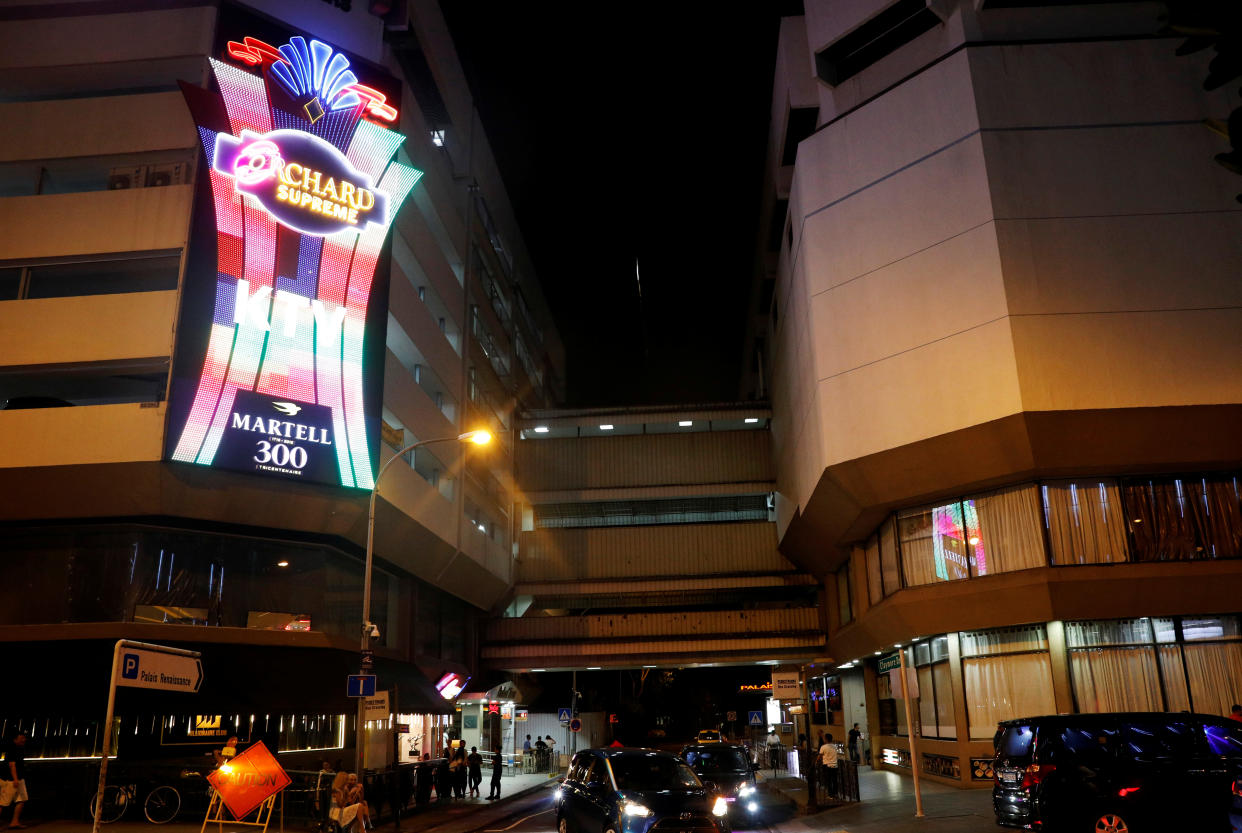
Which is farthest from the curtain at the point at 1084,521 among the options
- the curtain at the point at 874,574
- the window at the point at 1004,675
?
the curtain at the point at 874,574

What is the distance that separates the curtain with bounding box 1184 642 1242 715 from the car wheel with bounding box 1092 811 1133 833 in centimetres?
1378

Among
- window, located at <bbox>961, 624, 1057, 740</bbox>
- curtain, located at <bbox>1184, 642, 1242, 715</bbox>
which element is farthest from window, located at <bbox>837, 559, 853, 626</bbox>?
curtain, located at <bbox>1184, 642, 1242, 715</bbox>

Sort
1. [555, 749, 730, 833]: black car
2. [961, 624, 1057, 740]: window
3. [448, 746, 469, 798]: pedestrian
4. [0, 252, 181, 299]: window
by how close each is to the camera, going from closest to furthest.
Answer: [555, 749, 730, 833]: black car < [0, 252, 181, 299]: window < [961, 624, 1057, 740]: window < [448, 746, 469, 798]: pedestrian

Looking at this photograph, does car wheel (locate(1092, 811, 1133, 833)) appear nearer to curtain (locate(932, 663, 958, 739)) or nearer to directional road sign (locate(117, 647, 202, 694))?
directional road sign (locate(117, 647, 202, 694))

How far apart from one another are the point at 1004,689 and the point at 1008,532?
4.49 m

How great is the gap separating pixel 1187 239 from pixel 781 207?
18084 millimetres

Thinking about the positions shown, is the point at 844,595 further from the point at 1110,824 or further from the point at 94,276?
the point at 94,276

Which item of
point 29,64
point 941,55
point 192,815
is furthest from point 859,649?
point 29,64

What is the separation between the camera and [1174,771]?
13.6 meters

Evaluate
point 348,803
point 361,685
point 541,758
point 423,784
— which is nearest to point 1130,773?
point 348,803

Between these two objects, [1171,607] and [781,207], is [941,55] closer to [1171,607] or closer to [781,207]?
[781,207]

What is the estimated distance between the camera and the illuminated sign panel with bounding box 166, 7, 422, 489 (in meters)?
23.2

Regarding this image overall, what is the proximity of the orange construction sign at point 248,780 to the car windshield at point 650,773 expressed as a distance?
555cm

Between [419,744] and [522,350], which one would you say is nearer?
[419,744]
